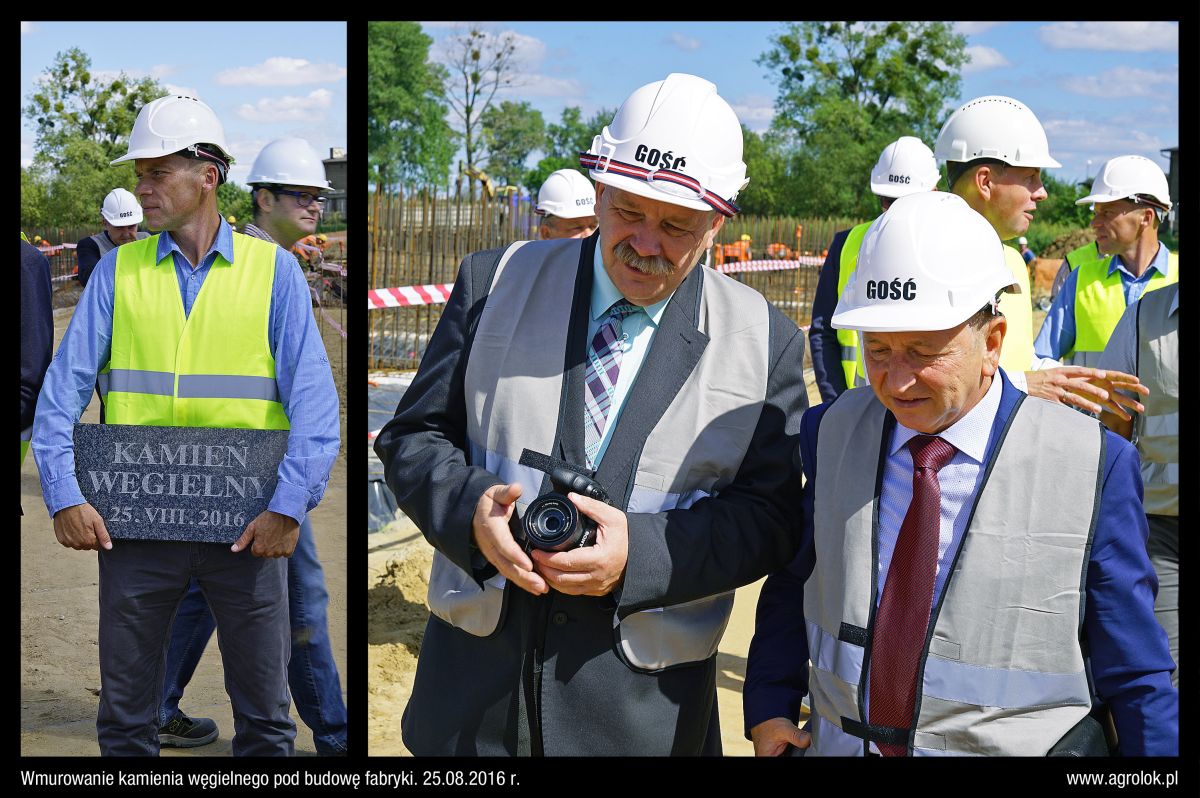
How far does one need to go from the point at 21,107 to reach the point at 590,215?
3701 mm

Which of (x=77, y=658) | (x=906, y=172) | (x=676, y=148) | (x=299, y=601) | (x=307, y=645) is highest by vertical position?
(x=906, y=172)

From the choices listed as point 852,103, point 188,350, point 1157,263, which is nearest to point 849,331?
point 1157,263

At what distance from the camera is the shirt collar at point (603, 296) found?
278 centimetres


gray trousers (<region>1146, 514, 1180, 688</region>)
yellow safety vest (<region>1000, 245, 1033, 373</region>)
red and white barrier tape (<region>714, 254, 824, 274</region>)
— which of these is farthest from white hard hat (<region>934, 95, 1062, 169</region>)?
red and white barrier tape (<region>714, 254, 824, 274</region>)

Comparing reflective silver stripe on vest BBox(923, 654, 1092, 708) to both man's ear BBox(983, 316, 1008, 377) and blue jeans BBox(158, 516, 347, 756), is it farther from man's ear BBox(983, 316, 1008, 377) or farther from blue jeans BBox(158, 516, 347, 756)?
blue jeans BBox(158, 516, 347, 756)

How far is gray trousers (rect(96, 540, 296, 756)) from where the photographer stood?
147 inches

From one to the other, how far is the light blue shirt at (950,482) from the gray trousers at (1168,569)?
2115 millimetres

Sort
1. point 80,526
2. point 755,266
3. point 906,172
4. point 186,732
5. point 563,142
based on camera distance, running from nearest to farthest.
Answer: point 80,526, point 186,732, point 906,172, point 755,266, point 563,142

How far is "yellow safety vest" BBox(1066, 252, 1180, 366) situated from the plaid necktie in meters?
3.87

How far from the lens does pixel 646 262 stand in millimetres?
2652

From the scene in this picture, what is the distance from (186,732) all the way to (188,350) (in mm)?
1850

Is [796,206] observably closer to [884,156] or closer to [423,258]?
[423,258]

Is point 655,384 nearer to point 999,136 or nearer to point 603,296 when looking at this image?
point 603,296

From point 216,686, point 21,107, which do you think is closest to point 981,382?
point 21,107
